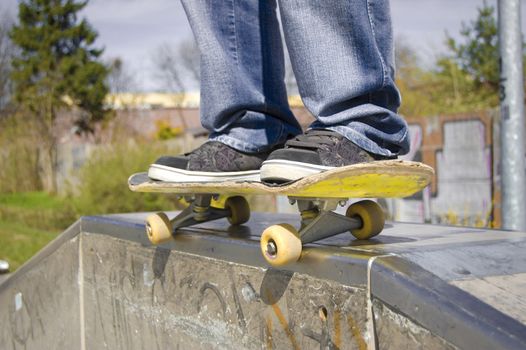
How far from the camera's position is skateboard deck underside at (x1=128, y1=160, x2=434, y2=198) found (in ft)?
4.94

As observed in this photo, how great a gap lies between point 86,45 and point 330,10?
3339cm

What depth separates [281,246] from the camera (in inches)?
60.1

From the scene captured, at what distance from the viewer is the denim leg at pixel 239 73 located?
205 centimetres

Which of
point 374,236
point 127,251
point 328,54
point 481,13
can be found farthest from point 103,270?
point 481,13

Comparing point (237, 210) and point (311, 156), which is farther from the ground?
point (311, 156)

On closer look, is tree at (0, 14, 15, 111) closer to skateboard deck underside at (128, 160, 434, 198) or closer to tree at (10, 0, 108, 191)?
tree at (10, 0, 108, 191)

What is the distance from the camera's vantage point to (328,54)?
173 cm

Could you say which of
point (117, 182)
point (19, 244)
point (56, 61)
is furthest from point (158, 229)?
point (56, 61)

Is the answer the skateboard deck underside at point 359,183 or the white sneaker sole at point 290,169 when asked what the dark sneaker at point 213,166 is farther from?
the white sneaker sole at point 290,169

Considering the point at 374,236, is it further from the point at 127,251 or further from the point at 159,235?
the point at 127,251

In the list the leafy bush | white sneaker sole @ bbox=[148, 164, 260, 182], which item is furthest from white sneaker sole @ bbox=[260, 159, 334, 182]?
the leafy bush

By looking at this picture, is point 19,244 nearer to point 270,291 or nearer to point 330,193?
point 270,291

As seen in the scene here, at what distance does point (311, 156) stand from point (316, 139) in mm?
74

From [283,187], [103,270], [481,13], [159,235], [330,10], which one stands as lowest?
[103,270]
